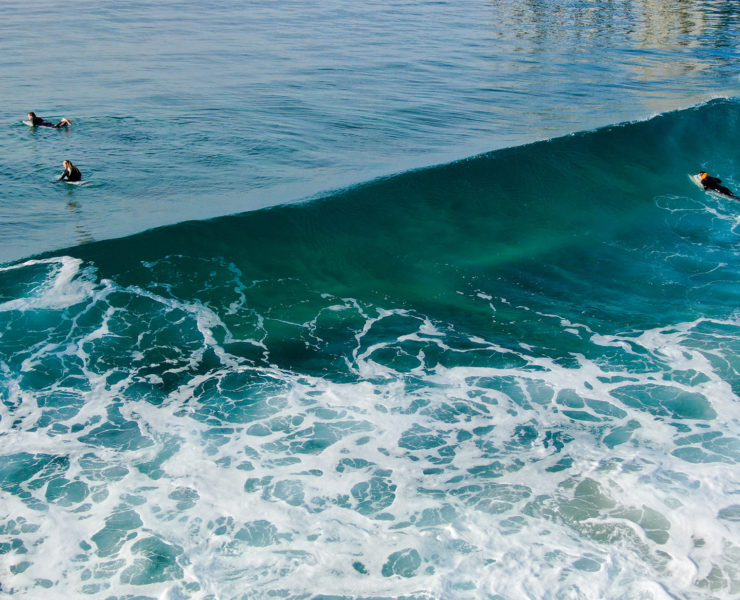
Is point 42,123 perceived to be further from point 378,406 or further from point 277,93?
point 378,406

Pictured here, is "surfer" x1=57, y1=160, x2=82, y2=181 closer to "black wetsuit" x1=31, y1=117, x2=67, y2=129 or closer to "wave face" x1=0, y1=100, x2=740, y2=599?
"black wetsuit" x1=31, y1=117, x2=67, y2=129

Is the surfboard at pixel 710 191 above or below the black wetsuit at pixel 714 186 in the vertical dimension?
below

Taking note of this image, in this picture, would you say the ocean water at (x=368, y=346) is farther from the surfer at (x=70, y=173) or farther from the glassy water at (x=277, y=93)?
the surfer at (x=70, y=173)

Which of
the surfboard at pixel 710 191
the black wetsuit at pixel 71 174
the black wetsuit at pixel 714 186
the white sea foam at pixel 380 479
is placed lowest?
the white sea foam at pixel 380 479

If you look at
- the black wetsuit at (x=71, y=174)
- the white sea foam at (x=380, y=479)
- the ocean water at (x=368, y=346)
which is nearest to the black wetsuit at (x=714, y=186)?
the ocean water at (x=368, y=346)

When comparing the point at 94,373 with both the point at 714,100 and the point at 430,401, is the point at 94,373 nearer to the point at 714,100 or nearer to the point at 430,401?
the point at 430,401

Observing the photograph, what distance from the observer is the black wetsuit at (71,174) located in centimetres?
1820

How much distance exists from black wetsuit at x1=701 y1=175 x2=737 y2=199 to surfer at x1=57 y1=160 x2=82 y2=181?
53.2 ft

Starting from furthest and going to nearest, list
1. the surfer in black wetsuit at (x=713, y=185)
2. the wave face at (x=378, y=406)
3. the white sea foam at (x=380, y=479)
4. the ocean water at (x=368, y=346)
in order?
the surfer in black wetsuit at (x=713, y=185)
the ocean water at (x=368, y=346)
the wave face at (x=378, y=406)
the white sea foam at (x=380, y=479)

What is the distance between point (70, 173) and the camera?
18234 mm

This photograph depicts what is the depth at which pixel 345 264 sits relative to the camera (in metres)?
15.4

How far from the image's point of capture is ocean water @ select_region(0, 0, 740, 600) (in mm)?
8547

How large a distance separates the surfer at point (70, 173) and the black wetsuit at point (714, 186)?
53.2 feet

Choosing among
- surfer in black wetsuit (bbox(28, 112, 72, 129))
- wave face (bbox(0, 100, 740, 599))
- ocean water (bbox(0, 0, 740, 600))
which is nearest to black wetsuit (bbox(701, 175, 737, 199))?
ocean water (bbox(0, 0, 740, 600))
